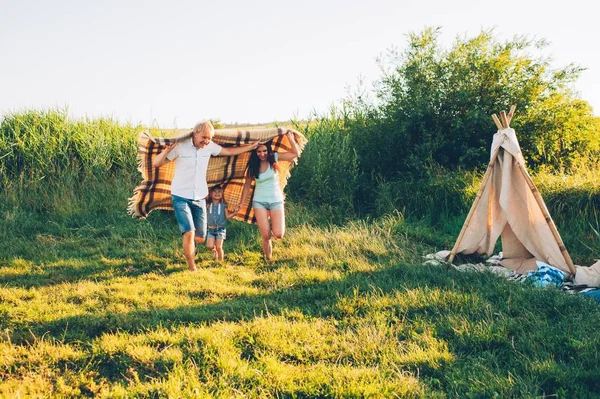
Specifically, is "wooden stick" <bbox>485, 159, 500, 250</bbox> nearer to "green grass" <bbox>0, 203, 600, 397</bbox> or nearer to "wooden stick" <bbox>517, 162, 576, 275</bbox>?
"wooden stick" <bbox>517, 162, 576, 275</bbox>

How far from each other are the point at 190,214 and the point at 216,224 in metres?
0.87

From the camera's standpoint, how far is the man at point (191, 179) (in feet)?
23.4

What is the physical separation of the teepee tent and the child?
3582mm

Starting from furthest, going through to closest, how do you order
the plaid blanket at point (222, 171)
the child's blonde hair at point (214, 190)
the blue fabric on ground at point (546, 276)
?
1. the child's blonde hair at point (214, 190)
2. the plaid blanket at point (222, 171)
3. the blue fabric on ground at point (546, 276)

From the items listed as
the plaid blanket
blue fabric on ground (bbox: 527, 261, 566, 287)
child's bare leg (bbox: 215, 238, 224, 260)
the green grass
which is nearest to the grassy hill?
the green grass

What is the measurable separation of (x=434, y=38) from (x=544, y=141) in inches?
139

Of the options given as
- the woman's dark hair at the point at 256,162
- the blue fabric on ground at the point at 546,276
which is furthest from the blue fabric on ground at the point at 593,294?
the woman's dark hair at the point at 256,162

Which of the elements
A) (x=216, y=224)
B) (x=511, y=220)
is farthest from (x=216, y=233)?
(x=511, y=220)

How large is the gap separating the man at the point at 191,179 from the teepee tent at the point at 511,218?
385 centimetres

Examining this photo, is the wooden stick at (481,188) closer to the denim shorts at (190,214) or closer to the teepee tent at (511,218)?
the teepee tent at (511,218)

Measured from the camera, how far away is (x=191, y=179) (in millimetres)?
7211

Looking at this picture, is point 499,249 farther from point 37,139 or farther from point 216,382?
point 37,139

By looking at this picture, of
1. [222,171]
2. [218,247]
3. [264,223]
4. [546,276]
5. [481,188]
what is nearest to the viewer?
[546,276]

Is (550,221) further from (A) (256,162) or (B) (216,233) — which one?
(B) (216,233)
